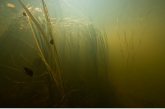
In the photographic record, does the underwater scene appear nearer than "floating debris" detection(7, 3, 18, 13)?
Yes

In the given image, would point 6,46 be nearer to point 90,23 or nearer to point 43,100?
point 43,100

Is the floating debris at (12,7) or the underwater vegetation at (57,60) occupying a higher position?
the floating debris at (12,7)

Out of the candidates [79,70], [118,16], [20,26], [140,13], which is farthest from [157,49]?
[20,26]

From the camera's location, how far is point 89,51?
1.31 meters

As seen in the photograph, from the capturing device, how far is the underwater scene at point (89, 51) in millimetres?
1146

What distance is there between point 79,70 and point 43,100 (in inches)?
21.1

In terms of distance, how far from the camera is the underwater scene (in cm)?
115

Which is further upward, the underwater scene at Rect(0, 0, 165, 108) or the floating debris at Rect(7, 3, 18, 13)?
the floating debris at Rect(7, 3, 18, 13)

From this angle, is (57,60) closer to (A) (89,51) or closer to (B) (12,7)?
(A) (89,51)

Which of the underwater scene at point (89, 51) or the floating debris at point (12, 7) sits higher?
the floating debris at point (12, 7)

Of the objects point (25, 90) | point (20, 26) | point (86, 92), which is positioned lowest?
point (86, 92)

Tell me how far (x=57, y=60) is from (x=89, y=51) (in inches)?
17.4

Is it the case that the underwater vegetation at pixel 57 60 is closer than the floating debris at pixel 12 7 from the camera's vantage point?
Yes

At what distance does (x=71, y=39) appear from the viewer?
1.31 m
